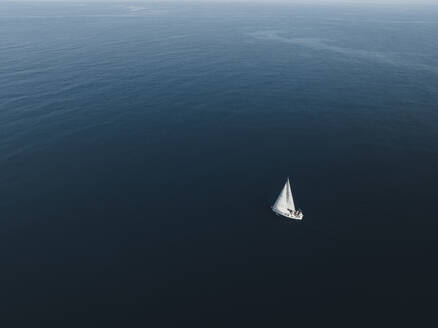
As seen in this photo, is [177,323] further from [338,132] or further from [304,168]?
[338,132]

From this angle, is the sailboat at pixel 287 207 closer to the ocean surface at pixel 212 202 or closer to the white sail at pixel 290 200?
the white sail at pixel 290 200

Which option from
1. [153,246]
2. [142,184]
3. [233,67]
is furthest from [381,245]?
[233,67]

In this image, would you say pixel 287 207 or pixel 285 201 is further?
pixel 287 207

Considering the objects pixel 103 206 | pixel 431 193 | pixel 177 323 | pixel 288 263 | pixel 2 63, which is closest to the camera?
pixel 177 323

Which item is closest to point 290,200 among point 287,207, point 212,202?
point 287,207

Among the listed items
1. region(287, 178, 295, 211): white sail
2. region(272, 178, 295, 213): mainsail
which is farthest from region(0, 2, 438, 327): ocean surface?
region(287, 178, 295, 211): white sail

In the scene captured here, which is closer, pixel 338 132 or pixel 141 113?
pixel 338 132

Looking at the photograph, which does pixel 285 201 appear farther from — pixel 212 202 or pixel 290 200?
pixel 212 202
